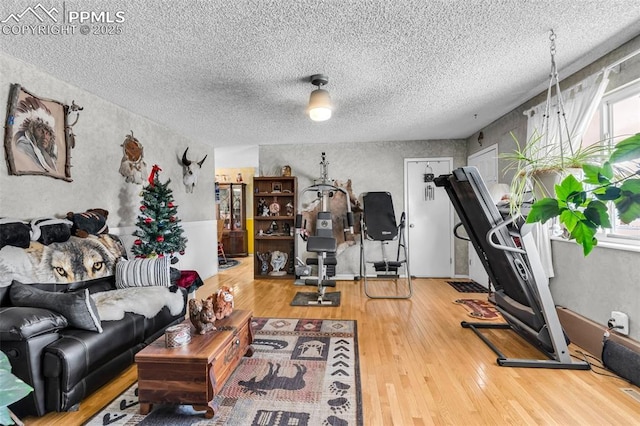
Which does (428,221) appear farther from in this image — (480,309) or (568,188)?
(568,188)

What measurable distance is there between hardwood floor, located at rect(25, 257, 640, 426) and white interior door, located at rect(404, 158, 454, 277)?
2.20 metres

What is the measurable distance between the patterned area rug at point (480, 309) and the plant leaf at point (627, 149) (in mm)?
3417

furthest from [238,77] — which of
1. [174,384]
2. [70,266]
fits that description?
[174,384]

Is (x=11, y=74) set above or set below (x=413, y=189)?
above

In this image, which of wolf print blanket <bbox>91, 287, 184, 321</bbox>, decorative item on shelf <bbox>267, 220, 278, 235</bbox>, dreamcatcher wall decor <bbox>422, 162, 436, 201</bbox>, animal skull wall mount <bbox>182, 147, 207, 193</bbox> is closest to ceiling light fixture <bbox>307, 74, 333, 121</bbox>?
wolf print blanket <bbox>91, 287, 184, 321</bbox>

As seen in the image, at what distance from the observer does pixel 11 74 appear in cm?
251

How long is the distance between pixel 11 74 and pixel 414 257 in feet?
18.1

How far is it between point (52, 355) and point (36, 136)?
6.38ft

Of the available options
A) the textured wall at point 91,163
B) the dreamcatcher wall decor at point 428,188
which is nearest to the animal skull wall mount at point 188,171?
the textured wall at point 91,163

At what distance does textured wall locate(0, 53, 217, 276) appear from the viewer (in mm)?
2562

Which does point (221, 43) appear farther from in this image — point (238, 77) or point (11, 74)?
point (11, 74)

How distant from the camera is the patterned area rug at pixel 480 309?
3.56 m

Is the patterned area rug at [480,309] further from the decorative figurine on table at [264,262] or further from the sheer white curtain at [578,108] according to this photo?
the decorative figurine on table at [264,262]

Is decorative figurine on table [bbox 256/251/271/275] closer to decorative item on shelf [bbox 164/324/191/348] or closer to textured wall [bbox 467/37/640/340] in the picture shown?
decorative item on shelf [bbox 164/324/191/348]
